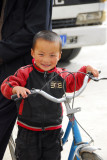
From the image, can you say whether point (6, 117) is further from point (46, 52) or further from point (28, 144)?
point (46, 52)

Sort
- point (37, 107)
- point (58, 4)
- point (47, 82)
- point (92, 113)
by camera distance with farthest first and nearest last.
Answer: point (58, 4), point (92, 113), point (37, 107), point (47, 82)

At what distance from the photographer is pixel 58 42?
235cm

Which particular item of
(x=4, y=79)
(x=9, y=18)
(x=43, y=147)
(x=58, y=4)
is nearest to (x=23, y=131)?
(x=43, y=147)

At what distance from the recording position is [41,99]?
94.6 inches

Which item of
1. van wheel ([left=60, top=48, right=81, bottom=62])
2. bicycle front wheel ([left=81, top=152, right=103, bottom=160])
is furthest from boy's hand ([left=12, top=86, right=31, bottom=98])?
van wheel ([left=60, top=48, right=81, bottom=62])

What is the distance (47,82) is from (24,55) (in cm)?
43

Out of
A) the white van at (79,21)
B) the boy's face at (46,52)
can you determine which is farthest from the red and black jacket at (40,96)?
the white van at (79,21)

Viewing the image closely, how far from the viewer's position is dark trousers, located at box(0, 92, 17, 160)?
8.77 ft

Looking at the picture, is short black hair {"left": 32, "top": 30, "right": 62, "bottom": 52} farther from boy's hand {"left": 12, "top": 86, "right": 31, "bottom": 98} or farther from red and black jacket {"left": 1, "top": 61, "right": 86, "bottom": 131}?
boy's hand {"left": 12, "top": 86, "right": 31, "bottom": 98}

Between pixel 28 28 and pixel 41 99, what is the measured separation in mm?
474

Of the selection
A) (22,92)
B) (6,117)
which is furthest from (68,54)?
(22,92)

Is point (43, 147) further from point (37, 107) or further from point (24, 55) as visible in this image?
point (24, 55)

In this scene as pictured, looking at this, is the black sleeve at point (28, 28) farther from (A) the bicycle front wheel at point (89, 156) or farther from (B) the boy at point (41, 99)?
(A) the bicycle front wheel at point (89, 156)

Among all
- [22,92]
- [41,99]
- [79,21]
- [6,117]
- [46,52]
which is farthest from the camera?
[79,21]
